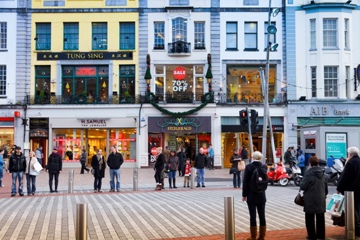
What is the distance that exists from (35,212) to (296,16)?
30.1m

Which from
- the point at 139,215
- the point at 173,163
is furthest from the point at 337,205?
the point at 173,163

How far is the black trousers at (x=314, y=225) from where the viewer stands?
10070 millimetres

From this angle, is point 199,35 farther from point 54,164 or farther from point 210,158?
point 54,164

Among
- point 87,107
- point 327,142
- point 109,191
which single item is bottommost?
point 109,191

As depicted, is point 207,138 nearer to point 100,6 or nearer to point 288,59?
point 288,59

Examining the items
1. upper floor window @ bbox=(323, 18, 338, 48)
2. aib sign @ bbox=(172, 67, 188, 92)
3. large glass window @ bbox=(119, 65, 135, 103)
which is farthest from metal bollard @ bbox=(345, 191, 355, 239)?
upper floor window @ bbox=(323, 18, 338, 48)

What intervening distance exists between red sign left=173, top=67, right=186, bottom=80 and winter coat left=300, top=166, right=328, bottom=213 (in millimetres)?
30056

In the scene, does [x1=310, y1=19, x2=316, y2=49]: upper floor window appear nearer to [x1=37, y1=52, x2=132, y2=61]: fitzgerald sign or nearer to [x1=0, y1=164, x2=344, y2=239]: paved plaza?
[x1=37, y1=52, x2=132, y2=61]: fitzgerald sign

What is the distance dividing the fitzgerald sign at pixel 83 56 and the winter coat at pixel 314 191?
101ft

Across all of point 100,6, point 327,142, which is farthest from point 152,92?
point 327,142

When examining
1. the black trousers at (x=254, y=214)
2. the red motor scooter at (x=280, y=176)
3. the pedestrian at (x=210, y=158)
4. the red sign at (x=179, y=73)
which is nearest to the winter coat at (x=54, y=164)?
the red motor scooter at (x=280, y=176)

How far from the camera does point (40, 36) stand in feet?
131

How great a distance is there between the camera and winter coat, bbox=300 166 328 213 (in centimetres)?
999

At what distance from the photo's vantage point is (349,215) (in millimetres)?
9859
